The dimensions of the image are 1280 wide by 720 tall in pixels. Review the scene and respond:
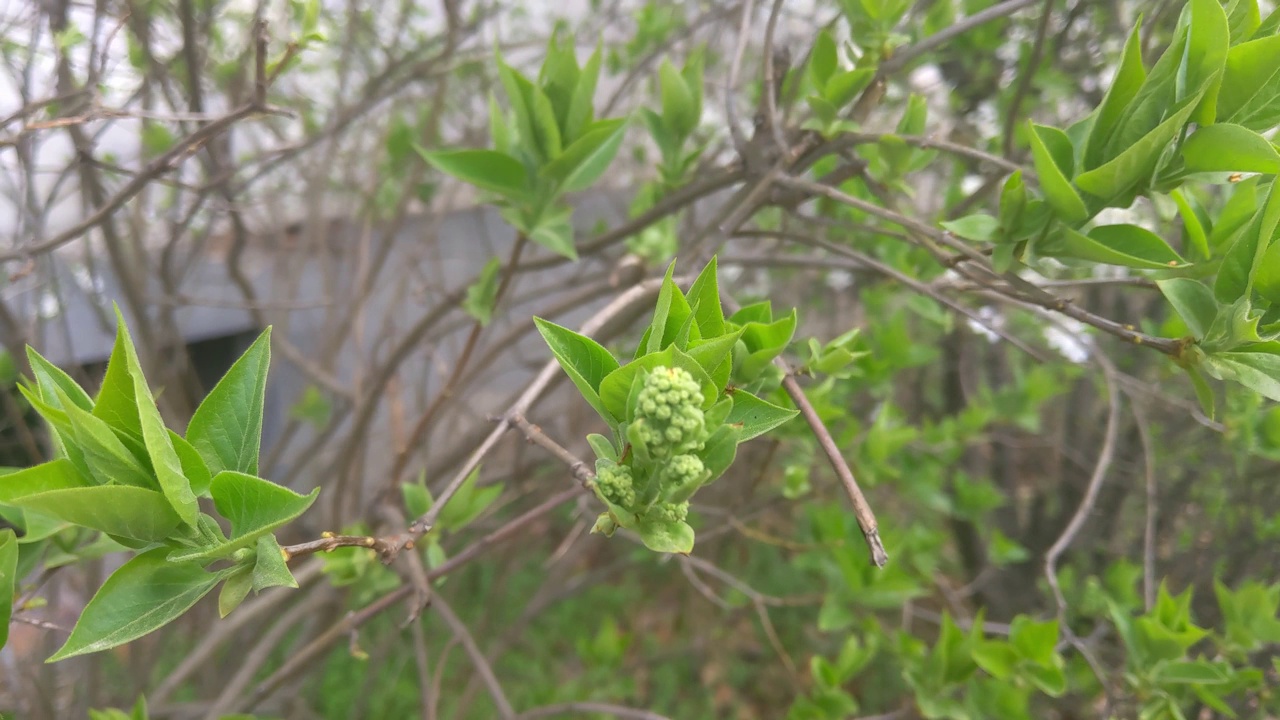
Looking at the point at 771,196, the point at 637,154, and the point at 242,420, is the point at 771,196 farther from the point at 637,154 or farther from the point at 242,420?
the point at 637,154

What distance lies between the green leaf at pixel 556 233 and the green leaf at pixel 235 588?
2.05 feet

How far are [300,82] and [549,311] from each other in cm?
263

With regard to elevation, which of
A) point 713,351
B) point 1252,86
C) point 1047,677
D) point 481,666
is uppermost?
point 1252,86

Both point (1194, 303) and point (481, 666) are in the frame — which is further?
point (481, 666)

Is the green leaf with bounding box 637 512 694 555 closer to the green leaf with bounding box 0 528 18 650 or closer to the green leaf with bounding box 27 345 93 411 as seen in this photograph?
the green leaf with bounding box 27 345 93 411

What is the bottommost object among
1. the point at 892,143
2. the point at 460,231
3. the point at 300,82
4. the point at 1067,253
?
the point at 460,231

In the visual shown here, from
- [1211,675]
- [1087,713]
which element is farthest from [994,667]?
[1087,713]

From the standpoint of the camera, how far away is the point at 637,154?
2.53 metres

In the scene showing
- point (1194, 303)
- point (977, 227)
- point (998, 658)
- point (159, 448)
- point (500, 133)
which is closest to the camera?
point (159, 448)

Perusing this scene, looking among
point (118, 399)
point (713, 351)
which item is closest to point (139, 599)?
point (118, 399)

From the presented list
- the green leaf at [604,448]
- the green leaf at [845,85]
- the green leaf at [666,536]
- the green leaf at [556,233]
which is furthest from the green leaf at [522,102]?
the green leaf at [666,536]

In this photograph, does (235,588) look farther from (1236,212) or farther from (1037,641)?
(1037,641)

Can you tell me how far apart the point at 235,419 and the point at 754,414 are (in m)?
0.50

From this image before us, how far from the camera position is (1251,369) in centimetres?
71
